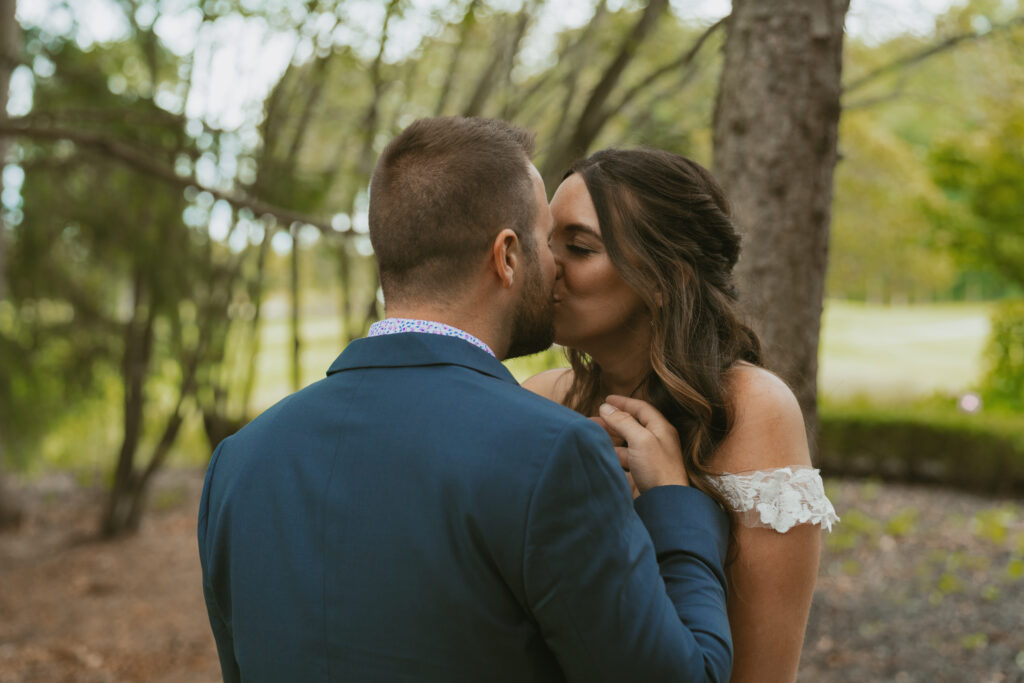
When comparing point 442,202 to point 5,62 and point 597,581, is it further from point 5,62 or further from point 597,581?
point 5,62

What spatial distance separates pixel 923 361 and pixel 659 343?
31.7m

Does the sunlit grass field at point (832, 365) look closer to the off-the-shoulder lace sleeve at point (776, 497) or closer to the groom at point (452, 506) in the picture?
the groom at point (452, 506)

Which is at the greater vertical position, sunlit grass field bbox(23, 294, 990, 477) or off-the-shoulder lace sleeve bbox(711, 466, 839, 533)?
off-the-shoulder lace sleeve bbox(711, 466, 839, 533)

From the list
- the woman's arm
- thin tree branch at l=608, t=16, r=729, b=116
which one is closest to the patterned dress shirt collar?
the woman's arm

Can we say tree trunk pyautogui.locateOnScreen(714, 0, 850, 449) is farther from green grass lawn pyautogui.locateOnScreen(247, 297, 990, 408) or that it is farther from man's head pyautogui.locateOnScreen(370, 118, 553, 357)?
green grass lawn pyautogui.locateOnScreen(247, 297, 990, 408)

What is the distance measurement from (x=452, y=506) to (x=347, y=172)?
775 centimetres

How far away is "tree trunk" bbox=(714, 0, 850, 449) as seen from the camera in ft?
10.5

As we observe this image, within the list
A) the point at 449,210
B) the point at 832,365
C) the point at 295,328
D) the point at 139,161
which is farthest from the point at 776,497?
the point at 832,365

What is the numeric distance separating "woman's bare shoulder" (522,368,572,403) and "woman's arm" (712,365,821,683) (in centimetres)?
80

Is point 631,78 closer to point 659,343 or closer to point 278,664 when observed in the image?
point 659,343

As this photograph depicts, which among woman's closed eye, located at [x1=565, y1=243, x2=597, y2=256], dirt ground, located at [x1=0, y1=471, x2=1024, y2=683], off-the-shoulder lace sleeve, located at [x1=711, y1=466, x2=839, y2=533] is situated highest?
woman's closed eye, located at [x1=565, y1=243, x2=597, y2=256]

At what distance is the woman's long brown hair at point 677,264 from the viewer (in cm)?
215

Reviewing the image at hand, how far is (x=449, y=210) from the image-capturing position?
5.36ft

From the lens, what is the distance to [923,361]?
3088 cm
